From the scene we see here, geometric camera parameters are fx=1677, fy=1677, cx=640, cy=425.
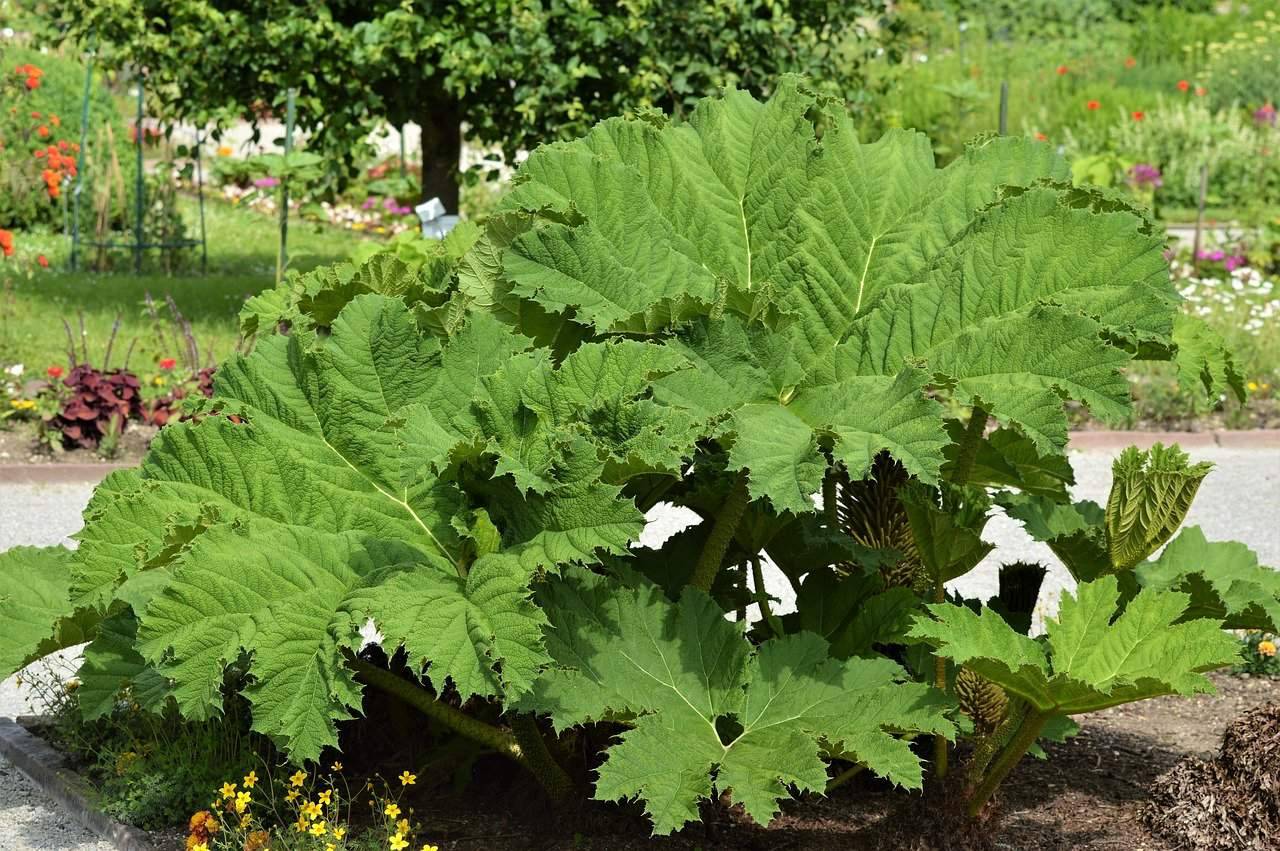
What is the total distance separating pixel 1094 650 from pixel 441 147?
8586mm

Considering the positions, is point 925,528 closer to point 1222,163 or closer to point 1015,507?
point 1015,507

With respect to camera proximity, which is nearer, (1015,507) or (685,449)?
(685,449)

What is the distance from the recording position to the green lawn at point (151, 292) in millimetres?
9750

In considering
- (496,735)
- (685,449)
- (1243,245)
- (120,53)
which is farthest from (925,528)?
(1243,245)

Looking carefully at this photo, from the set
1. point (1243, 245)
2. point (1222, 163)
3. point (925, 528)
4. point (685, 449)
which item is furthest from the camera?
point (1222, 163)

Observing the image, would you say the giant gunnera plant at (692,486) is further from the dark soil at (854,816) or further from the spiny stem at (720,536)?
the dark soil at (854,816)

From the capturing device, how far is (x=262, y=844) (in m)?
3.35

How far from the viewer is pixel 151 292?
39.4 ft

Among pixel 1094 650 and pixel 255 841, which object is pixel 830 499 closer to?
pixel 1094 650

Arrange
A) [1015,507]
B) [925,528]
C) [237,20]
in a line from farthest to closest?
1. [237,20]
2. [1015,507]
3. [925,528]

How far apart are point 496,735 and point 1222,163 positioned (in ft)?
49.8

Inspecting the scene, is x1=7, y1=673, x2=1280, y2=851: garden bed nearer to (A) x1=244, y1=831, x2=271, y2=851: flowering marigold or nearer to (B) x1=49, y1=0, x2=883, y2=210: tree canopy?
(A) x1=244, y1=831, x2=271, y2=851: flowering marigold

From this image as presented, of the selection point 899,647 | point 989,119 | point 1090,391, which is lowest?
point 989,119

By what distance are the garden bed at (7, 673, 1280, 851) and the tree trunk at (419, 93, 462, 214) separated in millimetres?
7313
